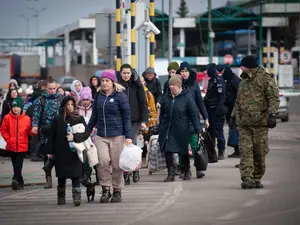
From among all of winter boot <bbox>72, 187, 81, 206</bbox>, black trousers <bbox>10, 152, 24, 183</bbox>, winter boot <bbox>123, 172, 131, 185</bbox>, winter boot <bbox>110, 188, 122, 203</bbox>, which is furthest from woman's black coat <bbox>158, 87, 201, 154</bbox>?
winter boot <bbox>72, 187, 81, 206</bbox>

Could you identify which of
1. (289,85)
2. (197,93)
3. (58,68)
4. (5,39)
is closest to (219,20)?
(58,68)

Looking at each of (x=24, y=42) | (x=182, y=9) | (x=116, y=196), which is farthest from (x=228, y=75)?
(x=182, y=9)

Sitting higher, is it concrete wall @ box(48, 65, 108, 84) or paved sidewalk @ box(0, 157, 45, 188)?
concrete wall @ box(48, 65, 108, 84)

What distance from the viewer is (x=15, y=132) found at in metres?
16.0

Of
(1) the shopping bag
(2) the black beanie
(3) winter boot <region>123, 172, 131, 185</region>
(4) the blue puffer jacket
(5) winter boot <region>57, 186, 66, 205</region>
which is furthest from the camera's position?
(1) the shopping bag

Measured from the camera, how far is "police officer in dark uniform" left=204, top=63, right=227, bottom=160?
2011 centimetres

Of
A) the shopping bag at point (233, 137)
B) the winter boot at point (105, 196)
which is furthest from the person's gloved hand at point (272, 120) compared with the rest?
the shopping bag at point (233, 137)

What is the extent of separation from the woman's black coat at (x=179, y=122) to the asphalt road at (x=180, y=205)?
0.59 metres

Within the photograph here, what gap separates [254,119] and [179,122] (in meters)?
1.83

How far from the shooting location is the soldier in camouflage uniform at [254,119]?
14398 mm

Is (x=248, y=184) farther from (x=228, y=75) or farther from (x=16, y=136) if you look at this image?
(x=228, y=75)

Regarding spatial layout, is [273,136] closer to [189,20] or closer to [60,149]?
[60,149]

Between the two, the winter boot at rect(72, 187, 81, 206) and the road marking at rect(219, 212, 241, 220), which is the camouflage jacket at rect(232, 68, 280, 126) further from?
the road marking at rect(219, 212, 241, 220)

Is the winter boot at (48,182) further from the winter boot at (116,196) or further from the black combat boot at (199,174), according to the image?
the winter boot at (116,196)
